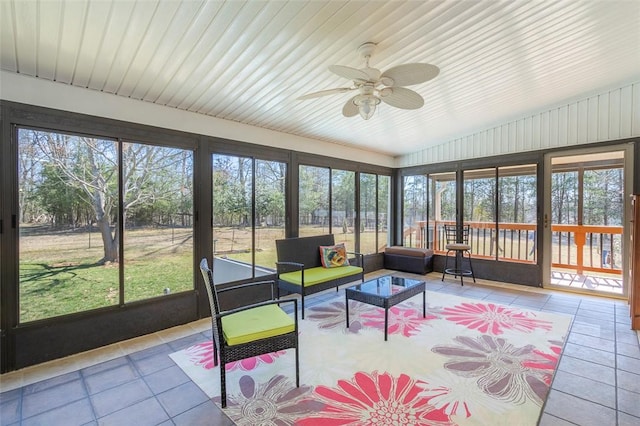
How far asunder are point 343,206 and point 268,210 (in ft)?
5.84

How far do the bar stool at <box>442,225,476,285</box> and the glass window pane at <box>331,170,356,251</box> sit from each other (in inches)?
74.0

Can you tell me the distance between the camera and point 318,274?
158 inches

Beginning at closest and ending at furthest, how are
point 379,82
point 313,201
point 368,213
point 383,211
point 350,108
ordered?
point 379,82 < point 350,108 < point 313,201 < point 368,213 < point 383,211

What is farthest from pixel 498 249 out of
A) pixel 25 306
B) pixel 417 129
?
pixel 25 306

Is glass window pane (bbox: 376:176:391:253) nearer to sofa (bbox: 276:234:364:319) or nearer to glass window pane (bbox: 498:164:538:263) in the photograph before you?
sofa (bbox: 276:234:364:319)

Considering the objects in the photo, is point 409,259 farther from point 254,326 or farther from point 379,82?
point 254,326

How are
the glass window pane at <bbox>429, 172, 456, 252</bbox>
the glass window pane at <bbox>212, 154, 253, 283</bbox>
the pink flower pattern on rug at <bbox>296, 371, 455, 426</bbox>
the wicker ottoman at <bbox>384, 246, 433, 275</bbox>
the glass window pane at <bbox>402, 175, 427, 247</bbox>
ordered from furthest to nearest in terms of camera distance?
the glass window pane at <bbox>402, 175, 427, 247</bbox> → the glass window pane at <bbox>429, 172, 456, 252</bbox> → the wicker ottoman at <bbox>384, 246, 433, 275</bbox> → the glass window pane at <bbox>212, 154, 253, 283</bbox> → the pink flower pattern on rug at <bbox>296, 371, 455, 426</bbox>

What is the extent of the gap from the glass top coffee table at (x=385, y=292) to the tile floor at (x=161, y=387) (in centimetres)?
137

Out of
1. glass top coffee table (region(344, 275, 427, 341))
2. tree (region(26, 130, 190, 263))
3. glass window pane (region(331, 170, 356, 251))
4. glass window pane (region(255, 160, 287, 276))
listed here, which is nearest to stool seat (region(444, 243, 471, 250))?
glass window pane (region(331, 170, 356, 251))

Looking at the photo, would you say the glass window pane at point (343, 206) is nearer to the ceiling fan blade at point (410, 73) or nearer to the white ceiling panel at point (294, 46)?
the white ceiling panel at point (294, 46)

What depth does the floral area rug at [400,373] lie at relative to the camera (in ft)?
6.47

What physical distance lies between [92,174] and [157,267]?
3.95 feet

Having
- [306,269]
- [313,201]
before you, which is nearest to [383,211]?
[313,201]

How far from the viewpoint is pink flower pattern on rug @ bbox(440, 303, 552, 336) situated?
3359 mm
